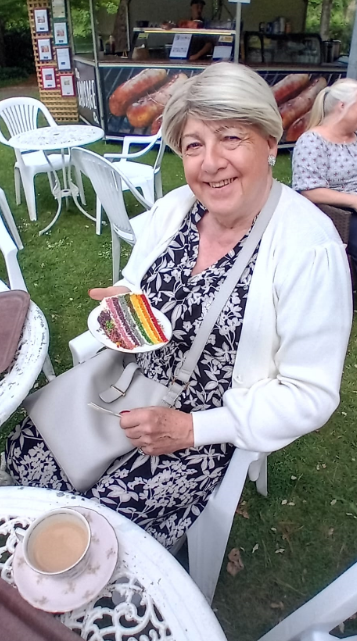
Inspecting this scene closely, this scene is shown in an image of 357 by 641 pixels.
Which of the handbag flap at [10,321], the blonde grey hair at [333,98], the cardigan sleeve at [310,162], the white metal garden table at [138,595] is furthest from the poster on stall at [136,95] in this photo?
the white metal garden table at [138,595]

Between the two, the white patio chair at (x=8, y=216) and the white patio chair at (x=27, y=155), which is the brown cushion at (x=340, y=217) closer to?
the white patio chair at (x=8, y=216)

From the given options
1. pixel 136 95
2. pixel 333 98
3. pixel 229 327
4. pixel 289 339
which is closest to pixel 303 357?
pixel 289 339

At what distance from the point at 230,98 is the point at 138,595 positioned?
1.08m

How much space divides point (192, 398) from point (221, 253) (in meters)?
0.42

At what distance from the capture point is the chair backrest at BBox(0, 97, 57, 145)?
5281mm

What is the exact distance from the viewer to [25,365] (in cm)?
131

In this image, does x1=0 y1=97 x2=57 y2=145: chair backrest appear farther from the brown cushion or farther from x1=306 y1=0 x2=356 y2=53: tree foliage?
x1=306 y1=0 x2=356 y2=53: tree foliage

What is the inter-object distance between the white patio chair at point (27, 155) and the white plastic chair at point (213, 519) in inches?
139

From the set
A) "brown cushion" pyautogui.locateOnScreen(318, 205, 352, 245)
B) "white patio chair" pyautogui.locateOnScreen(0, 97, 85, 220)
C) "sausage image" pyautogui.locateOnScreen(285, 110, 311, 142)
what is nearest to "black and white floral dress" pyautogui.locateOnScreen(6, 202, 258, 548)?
"brown cushion" pyautogui.locateOnScreen(318, 205, 352, 245)

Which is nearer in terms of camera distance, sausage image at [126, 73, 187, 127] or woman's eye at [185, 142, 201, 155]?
woman's eye at [185, 142, 201, 155]

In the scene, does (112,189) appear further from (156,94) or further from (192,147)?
(156,94)

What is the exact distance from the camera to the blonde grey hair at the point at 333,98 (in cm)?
276

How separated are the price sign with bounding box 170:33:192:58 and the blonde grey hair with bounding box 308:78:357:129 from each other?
4.73 m

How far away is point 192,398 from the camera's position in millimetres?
1396
